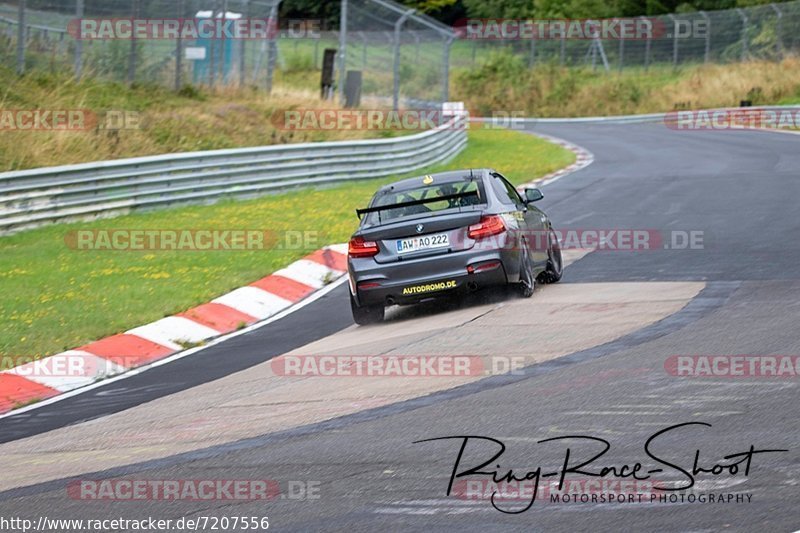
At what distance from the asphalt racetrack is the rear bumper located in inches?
11.3

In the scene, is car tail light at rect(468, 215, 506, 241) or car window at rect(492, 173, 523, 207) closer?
car tail light at rect(468, 215, 506, 241)

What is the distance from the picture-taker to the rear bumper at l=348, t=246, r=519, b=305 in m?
12.3

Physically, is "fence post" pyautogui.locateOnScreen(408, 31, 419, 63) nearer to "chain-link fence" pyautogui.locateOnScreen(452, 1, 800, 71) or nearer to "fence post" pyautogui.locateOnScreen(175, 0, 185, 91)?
"fence post" pyautogui.locateOnScreen(175, 0, 185, 91)

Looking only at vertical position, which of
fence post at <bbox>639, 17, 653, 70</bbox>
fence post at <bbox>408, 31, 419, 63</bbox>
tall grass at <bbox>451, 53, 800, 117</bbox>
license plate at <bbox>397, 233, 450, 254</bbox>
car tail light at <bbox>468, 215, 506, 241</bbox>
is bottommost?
license plate at <bbox>397, 233, 450, 254</bbox>

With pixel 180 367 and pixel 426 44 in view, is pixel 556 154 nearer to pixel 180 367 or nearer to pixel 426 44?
pixel 426 44

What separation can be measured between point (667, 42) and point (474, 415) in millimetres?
50274

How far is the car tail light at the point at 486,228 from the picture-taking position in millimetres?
12359

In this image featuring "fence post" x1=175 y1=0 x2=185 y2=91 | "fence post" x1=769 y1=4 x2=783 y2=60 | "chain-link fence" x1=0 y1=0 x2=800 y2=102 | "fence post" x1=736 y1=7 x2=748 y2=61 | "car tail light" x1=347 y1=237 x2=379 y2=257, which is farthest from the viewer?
"fence post" x1=736 y1=7 x2=748 y2=61

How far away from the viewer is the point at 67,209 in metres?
20.1

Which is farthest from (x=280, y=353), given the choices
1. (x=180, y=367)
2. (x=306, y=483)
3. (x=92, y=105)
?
(x=92, y=105)

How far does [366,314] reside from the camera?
12.8 metres

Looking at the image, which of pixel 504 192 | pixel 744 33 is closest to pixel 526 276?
pixel 504 192

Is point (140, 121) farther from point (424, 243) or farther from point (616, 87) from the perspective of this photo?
point (616, 87)

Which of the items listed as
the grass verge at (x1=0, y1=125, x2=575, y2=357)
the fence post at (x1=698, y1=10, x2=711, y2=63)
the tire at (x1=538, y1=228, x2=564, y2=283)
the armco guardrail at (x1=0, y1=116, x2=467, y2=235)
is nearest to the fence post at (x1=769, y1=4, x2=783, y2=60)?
the fence post at (x1=698, y1=10, x2=711, y2=63)
